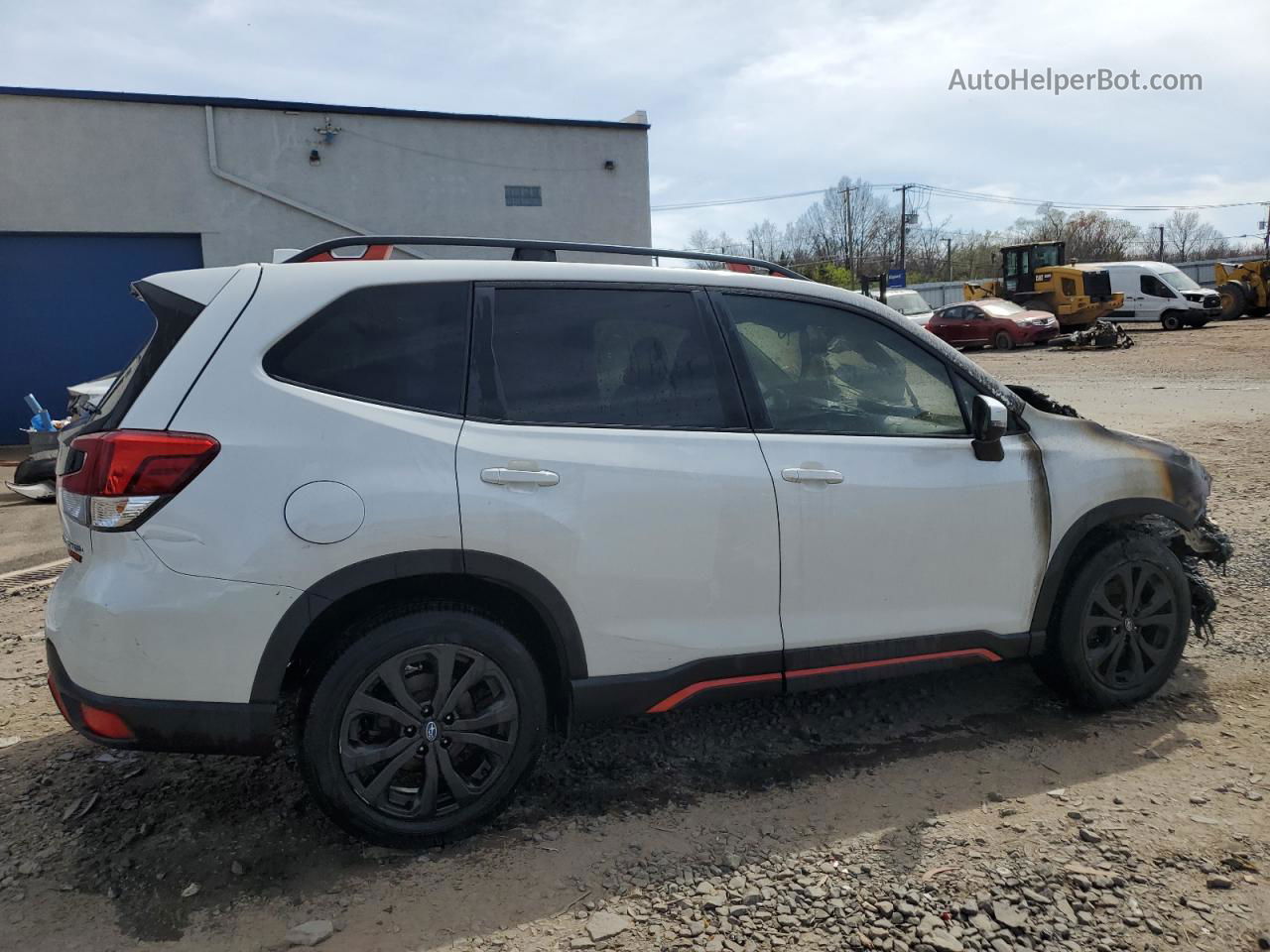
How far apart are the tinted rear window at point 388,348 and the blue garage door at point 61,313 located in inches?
498

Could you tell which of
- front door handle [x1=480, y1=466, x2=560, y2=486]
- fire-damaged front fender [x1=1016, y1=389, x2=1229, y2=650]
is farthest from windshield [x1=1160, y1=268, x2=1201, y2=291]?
front door handle [x1=480, y1=466, x2=560, y2=486]

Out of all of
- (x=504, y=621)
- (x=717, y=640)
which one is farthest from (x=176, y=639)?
(x=717, y=640)

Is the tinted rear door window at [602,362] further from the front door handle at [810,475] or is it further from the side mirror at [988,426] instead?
the side mirror at [988,426]

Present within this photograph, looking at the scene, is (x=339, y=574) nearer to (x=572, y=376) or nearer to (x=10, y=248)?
(x=572, y=376)

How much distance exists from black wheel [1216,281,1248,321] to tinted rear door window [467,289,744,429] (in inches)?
1379

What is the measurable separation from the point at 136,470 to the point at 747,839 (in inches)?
83.3

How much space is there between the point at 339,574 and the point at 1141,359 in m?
22.6

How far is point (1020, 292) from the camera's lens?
32406 millimetres

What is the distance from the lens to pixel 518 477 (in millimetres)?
2816

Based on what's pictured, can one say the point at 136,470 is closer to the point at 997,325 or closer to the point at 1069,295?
the point at 997,325

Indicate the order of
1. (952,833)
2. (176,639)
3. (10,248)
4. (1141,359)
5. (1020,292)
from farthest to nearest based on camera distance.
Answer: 1. (1020,292)
2. (1141,359)
3. (10,248)
4. (952,833)
5. (176,639)

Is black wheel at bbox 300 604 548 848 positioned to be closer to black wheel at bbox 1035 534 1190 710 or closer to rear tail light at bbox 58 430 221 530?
rear tail light at bbox 58 430 221 530

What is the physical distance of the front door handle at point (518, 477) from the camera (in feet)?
9.18

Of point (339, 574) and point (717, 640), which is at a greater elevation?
point (339, 574)
